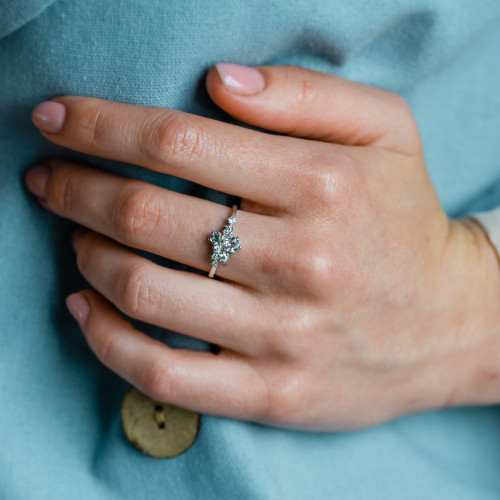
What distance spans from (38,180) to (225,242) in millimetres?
279

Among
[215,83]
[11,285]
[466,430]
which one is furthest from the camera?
[466,430]

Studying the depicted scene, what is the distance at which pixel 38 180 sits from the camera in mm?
717

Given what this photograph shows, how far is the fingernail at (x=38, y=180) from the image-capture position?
712 mm

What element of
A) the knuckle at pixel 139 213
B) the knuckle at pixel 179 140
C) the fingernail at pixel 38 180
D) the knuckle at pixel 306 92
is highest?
the knuckle at pixel 306 92

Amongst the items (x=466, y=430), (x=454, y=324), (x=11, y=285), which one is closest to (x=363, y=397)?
(x=454, y=324)

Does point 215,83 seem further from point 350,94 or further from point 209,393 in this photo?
point 209,393

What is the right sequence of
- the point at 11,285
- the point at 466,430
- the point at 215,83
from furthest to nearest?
the point at 466,430
the point at 11,285
the point at 215,83

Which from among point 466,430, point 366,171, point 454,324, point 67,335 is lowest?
point 67,335

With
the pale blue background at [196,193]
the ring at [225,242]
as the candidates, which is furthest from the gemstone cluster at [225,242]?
the pale blue background at [196,193]

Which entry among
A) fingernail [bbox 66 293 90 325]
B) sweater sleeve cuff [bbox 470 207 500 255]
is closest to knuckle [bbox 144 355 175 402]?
fingernail [bbox 66 293 90 325]

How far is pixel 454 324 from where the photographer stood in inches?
31.0

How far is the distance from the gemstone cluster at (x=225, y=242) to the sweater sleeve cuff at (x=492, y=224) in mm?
417

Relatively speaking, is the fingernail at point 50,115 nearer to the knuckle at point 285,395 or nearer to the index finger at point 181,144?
the index finger at point 181,144

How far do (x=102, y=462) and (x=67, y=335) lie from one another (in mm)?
186
